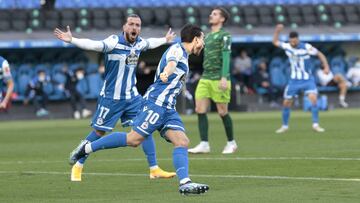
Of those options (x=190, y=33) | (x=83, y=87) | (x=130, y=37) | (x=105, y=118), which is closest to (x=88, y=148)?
(x=105, y=118)

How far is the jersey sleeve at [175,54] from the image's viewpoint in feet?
37.6

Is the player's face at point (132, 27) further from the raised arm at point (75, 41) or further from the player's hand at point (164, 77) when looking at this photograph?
the player's hand at point (164, 77)

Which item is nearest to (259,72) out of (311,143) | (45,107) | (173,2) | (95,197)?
(173,2)

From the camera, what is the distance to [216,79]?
17.5m

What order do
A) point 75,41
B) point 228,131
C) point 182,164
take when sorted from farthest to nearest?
point 228,131 < point 75,41 < point 182,164

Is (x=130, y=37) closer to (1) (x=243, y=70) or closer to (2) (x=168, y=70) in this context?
(2) (x=168, y=70)

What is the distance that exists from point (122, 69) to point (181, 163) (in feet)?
8.97

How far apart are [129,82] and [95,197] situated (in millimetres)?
3093

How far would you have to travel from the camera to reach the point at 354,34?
39750mm

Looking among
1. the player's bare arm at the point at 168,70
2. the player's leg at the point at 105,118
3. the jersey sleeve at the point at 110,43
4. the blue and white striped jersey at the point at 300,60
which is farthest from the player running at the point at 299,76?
the player's bare arm at the point at 168,70

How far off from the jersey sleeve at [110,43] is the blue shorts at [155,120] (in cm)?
161

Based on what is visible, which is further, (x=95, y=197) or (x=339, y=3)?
(x=339, y=3)

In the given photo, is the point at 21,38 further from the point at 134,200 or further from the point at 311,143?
the point at 134,200

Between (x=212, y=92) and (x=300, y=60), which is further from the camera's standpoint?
(x=300, y=60)
